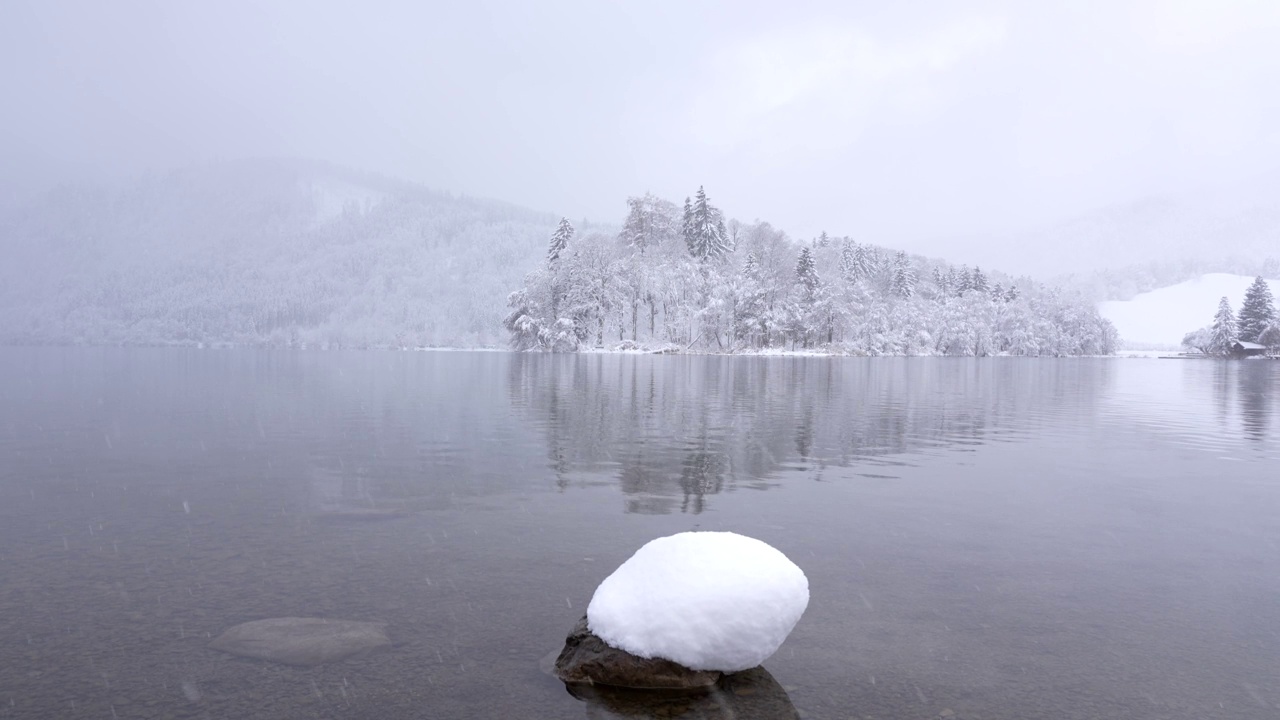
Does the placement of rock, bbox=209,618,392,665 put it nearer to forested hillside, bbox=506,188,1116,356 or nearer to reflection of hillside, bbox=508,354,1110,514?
reflection of hillside, bbox=508,354,1110,514

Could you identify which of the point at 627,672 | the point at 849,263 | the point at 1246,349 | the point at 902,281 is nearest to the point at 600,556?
the point at 627,672

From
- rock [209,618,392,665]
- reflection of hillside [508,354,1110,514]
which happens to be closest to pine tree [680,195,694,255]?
reflection of hillside [508,354,1110,514]

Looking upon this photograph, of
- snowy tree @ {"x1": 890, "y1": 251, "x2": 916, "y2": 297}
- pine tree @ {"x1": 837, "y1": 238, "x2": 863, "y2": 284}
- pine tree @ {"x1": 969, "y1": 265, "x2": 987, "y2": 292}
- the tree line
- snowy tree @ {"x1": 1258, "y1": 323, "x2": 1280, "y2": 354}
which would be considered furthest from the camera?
pine tree @ {"x1": 969, "y1": 265, "x2": 987, "y2": 292}

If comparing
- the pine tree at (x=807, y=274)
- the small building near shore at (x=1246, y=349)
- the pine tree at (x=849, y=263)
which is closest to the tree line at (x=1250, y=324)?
the small building near shore at (x=1246, y=349)

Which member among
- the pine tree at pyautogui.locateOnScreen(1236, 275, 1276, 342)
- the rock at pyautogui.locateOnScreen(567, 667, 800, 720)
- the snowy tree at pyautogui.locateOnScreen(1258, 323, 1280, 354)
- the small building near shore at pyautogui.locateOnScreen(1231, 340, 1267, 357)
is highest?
the pine tree at pyautogui.locateOnScreen(1236, 275, 1276, 342)

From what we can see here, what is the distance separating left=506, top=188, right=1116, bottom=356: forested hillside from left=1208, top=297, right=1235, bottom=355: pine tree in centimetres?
2249

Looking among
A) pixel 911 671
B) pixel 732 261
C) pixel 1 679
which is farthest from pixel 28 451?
pixel 732 261

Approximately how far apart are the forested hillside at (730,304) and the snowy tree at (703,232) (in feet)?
0.68

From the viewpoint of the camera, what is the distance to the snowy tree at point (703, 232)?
449 ft

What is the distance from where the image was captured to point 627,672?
25.1 ft

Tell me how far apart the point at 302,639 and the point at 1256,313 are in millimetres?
182930

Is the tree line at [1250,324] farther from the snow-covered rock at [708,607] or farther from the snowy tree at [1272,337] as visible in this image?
the snow-covered rock at [708,607]

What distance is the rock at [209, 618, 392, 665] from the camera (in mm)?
8180

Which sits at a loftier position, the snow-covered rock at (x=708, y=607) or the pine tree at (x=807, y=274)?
the pine tree at (x=807, y=274)
